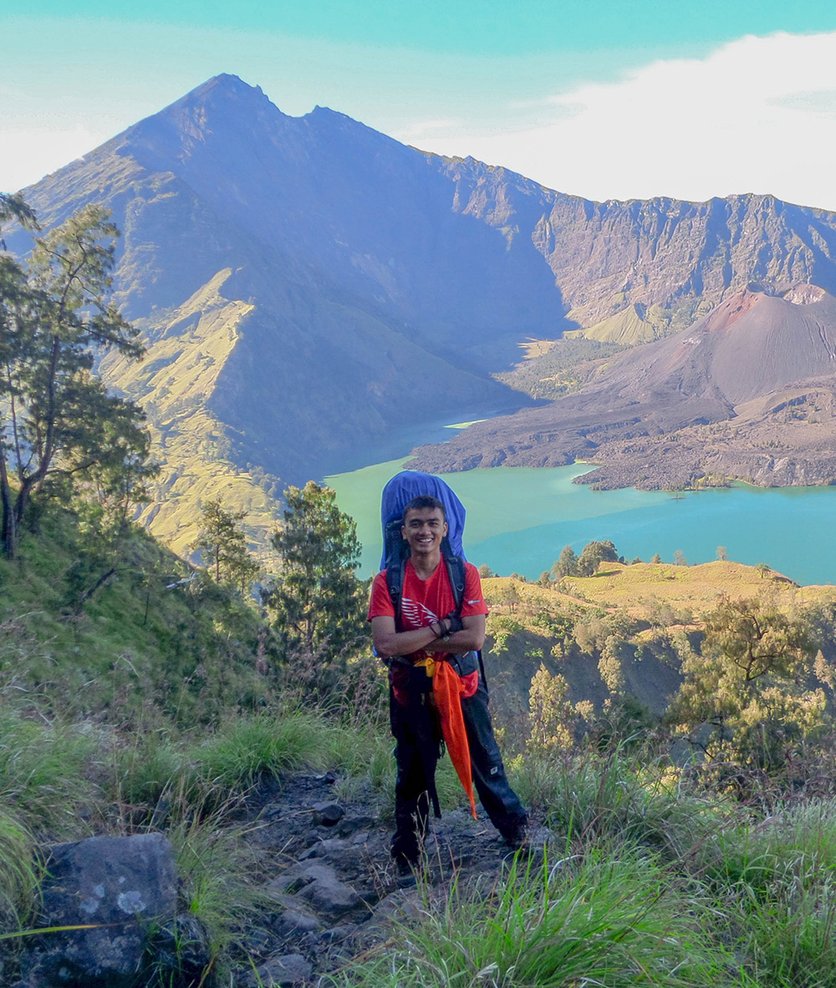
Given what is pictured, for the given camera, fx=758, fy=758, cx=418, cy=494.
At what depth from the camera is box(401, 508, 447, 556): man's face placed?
8.95ft

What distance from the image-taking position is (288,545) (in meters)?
18.1

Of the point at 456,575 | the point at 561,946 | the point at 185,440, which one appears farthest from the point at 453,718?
the point at 185,440

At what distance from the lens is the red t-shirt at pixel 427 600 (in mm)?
2740

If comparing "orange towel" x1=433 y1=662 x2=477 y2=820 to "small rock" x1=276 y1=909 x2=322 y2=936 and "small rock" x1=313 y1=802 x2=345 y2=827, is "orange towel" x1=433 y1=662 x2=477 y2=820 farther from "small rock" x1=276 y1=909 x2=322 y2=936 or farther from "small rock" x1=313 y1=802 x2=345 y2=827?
"small rock" x1=313 y1=802 x2=345 y2=827

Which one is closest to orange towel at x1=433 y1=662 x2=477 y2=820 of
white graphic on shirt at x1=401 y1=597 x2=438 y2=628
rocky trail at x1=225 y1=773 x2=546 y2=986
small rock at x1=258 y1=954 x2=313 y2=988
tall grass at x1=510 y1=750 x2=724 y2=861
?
white graphic on shirt at x1=401 y1=597 x2=438 y2=628

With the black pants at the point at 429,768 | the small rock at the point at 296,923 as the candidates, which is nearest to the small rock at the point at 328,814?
the black pants at the point at 429,768

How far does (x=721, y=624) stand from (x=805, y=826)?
1254 centimetres

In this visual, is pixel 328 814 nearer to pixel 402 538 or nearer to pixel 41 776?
pixel 41 776

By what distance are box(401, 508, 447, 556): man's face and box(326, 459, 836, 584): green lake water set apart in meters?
70.2

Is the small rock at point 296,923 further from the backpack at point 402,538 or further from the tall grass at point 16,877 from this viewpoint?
the backpack at point 402,538

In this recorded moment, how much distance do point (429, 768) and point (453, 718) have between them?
274 mm

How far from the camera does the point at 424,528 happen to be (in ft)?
8.95

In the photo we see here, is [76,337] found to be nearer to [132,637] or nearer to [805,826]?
[132,637]

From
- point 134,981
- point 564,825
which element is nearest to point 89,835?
point 134,981
